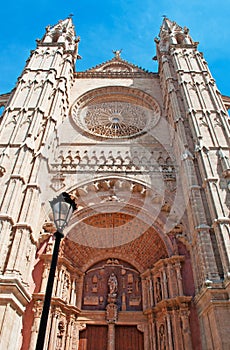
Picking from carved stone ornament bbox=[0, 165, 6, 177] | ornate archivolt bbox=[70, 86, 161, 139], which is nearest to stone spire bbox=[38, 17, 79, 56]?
ornate archivolt bbox=[70, 86, 161, 139]

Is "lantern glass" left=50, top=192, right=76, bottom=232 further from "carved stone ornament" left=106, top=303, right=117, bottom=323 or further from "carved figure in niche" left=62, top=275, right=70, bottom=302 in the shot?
"carved stone ornament" left=106, top=303, right=117, bottom=323

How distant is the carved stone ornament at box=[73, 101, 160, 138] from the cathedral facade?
0.43ft

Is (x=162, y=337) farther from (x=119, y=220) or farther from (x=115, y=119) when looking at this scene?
(x=115, y=119)

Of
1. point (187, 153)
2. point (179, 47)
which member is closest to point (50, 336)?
point (187, 153)

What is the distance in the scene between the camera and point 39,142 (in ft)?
34.4

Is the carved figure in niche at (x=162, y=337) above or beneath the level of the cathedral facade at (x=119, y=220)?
beneath

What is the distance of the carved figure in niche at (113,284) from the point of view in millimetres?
9533

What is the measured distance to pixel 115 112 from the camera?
15.4 m

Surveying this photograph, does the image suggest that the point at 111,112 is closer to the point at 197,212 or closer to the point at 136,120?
the point at 136,120

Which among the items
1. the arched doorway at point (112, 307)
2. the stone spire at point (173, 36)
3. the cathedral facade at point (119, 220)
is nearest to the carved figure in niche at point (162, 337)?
the cathedral facade at point (119, 220)

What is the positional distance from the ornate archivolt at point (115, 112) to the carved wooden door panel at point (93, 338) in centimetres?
735

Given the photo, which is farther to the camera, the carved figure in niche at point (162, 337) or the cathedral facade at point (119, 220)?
the carved figure in niche at point (162, 337)

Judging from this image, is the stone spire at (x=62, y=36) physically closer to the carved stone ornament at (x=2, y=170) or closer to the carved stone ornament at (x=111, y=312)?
the carved stone ornament at (x=2, y=170)

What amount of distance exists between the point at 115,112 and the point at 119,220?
6954 mm
